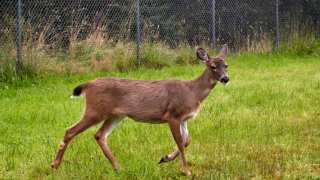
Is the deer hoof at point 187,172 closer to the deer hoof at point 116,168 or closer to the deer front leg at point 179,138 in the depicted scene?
the deer front leg at point 179,138

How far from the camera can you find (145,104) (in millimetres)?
6938

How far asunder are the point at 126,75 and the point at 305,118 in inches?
230

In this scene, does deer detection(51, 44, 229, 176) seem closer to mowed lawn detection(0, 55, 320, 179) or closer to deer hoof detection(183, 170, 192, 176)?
deer hoof detection(183, 170, 192, 176)

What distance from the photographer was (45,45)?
15141 mm

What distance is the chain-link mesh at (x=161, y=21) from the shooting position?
51.2ft

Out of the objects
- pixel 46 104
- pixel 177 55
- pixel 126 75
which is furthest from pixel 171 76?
pixel 46 104

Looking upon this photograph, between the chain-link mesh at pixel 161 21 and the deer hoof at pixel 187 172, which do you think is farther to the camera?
the chain-link mesh at pixel 161 21

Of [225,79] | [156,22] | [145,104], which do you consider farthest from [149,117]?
[156,22]

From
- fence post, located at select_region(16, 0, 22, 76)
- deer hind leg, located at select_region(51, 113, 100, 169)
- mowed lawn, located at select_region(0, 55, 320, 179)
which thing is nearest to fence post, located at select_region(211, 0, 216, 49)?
mowed lawn, located at select_region(0, 55, 320, 179)

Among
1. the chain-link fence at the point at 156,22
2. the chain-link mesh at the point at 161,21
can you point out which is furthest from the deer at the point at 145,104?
the chain-link mesh at the point at 161,21

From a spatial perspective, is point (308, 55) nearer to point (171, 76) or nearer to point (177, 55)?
point (177, 55)

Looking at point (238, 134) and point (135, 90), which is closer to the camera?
point (135, 90)

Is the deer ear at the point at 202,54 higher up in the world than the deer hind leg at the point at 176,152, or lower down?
higher up

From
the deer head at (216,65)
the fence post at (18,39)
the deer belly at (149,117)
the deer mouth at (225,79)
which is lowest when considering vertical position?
the fence post at (18,39)
